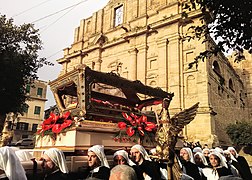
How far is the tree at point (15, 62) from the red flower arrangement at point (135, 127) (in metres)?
11.2

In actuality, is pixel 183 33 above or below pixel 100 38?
below

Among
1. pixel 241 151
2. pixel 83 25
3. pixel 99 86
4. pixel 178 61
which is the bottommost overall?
pixel 241 151

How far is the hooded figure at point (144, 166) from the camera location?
398 cm

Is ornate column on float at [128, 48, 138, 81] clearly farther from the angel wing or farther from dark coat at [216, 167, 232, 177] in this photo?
the angel wing

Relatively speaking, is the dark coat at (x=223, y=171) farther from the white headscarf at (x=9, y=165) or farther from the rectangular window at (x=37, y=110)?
the rectangular window at (x=37, y=110)

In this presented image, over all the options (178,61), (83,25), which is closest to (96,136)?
(178,61)

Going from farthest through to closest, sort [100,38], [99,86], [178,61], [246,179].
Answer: [100,38] < [178,61] < [99,86] < [246,179]

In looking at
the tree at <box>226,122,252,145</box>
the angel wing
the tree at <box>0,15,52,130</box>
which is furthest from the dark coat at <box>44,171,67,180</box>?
the tree at <box>226,122,252,145</box>

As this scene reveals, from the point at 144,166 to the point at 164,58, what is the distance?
704 inches

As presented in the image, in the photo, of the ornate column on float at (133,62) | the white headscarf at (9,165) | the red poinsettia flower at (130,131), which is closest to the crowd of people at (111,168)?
the white headscarf at (9,165)

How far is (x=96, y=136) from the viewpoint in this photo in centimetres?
462

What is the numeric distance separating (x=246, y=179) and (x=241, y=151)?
17.1 metres

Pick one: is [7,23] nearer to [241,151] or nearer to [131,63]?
[131,63]

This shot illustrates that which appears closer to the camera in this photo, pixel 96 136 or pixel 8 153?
pixel 8 153
